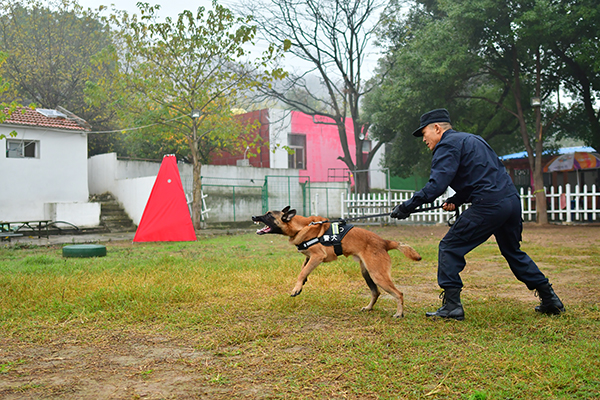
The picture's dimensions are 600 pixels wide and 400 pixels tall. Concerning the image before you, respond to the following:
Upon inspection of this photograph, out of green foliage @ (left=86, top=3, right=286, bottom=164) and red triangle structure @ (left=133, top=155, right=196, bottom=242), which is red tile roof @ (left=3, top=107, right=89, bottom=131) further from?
red triangle structure @ (left=133, top=155, right=196, bottom=242)

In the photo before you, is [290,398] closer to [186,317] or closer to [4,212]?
[186,317]

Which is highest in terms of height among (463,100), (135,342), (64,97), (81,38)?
(81,38)

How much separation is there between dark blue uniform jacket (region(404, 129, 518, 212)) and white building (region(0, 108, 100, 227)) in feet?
58.9

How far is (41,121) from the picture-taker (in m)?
19.7

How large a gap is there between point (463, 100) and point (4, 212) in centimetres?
1963

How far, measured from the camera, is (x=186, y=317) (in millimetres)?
4555

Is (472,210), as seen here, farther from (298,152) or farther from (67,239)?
(298,152)

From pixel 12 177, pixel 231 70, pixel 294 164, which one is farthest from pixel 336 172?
pixel 12 177

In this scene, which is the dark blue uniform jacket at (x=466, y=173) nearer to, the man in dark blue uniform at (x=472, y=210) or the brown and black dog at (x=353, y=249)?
the man in dark blue uniform at (x=472, y=210)

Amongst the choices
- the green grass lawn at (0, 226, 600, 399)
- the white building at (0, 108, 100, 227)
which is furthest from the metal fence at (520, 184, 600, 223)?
the white building at (0, 108, 100, 227)

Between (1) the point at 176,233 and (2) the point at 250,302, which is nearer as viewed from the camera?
(2) the point at 250,302

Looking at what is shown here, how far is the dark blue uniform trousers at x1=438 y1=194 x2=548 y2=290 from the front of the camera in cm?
427

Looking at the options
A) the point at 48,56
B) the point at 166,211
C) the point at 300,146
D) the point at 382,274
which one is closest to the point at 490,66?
the point at 166,211

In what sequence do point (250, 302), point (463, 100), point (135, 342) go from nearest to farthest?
point (135, 342)
point (250, 302)
point (463, 100)
